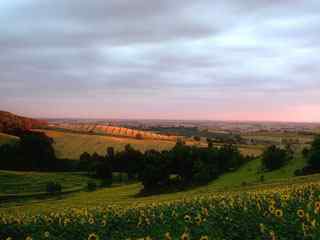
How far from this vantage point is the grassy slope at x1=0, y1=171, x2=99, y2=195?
96762 mm

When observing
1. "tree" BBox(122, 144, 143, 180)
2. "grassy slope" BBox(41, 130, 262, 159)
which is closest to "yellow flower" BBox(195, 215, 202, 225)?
"tree" BBox(122, 144, 143, 180)

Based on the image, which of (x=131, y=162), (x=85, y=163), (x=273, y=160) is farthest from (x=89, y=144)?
(x=273, y=160)

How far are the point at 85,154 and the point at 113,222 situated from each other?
128 m

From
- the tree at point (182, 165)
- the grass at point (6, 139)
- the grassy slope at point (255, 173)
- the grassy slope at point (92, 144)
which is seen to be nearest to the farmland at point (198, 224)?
the grassy slope at point (255, 173)

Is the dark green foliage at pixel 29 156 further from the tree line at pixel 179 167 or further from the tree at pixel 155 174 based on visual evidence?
the tree at pixel 155 174

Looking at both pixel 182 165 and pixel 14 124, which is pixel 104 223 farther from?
pixel 14 124

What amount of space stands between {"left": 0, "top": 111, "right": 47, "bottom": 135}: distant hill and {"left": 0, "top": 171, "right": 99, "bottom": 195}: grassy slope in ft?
221

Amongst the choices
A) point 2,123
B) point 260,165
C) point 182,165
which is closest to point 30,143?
point 2,123

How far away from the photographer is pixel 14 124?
604ft

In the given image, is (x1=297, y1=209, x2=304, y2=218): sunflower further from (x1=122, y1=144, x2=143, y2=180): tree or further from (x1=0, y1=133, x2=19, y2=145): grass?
(x1=0, y1=133, x2=19, y2=145): grass

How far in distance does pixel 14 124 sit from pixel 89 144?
39.6 m

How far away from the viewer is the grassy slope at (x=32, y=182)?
317ft

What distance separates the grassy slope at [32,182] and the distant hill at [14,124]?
67346 millimetres

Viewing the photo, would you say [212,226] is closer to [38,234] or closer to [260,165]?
[38,234]
